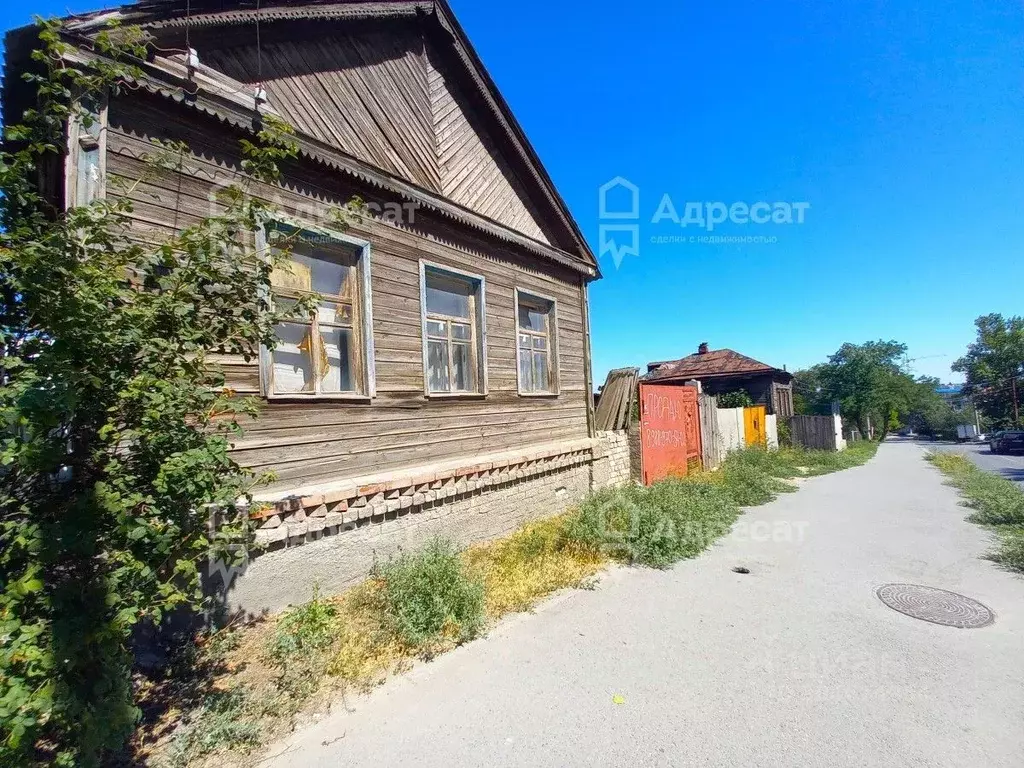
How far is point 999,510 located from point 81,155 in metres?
12.6

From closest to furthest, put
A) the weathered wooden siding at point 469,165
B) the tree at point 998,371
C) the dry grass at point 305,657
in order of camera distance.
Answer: the dry grass at point 305,657, the weathered wooden siding at point 469,165, the tree at point 998,371

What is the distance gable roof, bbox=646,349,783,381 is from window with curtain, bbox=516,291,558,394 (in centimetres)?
1470

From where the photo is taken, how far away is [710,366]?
21.4 m

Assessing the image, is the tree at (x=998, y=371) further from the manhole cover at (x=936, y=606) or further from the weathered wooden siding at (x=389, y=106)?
the weathered wooden siding at (x=389, y=106)

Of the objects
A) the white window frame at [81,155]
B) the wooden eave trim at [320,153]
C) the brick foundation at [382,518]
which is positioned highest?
the wooden eave trim at [320,153]

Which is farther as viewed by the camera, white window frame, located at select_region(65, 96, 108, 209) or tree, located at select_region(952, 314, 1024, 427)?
tree, located at select_region(952, 314, 1024, 427)

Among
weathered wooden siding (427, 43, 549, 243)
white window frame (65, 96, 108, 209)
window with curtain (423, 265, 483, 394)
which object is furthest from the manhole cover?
white window frame (65, 96, 108, 209)

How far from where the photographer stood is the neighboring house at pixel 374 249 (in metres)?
3.90

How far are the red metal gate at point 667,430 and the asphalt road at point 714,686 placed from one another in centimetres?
472

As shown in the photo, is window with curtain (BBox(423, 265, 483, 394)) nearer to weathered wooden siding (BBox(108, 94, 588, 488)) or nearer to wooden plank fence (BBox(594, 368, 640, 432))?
weathered wooden siding (BBox(108, 94, 588, 488))

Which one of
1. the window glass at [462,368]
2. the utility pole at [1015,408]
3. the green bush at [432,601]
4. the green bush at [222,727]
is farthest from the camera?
the utility pole at [1015,408]

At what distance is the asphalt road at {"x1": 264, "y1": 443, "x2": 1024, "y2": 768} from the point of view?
8.21 ft

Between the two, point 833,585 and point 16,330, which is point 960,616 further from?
point 16,330

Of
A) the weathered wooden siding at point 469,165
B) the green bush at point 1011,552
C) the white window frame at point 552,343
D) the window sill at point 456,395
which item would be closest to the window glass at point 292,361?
the window sill at point 456,395
